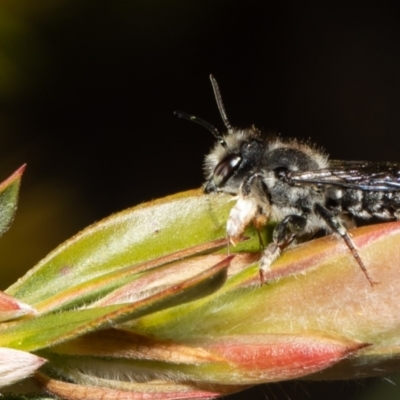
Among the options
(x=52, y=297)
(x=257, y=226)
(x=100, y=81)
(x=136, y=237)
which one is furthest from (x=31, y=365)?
(x=100, y=81)

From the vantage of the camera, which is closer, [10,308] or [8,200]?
[10,308]

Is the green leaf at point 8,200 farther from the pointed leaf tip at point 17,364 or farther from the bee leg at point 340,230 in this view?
the bee leg at point 340,230

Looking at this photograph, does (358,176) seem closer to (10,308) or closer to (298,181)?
(298,181)

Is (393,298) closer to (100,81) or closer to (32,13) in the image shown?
(32,13)

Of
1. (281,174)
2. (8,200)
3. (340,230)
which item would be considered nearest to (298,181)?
(281,174)

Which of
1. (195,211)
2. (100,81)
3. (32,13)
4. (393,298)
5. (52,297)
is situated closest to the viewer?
(393,298)
